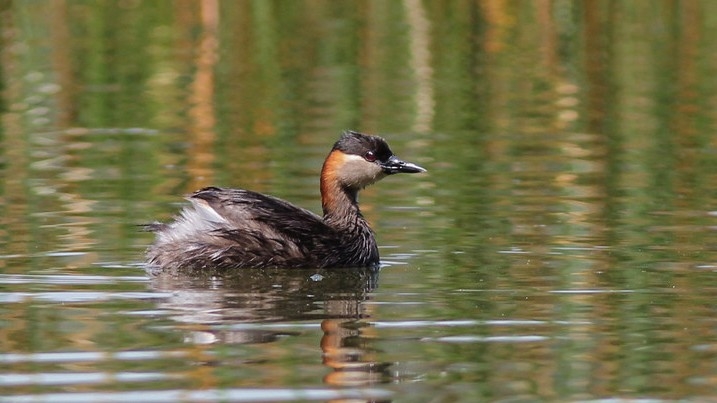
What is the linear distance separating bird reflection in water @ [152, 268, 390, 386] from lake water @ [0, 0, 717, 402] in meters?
0.02

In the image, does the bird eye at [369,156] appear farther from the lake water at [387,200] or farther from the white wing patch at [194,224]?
the white wing patch at [194,224]

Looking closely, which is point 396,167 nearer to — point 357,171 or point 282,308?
point 357,171

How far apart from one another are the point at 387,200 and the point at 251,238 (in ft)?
7.55

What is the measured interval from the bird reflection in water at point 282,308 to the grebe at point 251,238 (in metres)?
0.07

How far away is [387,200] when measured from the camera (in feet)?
35.0

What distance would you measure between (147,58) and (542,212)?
9507 millimetres

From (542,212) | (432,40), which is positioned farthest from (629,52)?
(542,212)

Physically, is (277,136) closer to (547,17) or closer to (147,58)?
(147,58)

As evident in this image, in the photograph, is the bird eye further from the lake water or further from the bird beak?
the lake water

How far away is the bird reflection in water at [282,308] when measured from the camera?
633cm

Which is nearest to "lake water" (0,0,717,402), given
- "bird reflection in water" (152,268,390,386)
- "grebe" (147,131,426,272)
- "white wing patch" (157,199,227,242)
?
"bird reflection in water" (152,268,390,386)

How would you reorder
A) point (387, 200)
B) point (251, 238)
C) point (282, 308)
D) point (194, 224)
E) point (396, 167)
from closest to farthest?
point (282, 308) → point (251, 238) → point (194, 224) → point (396, 167) → point (387, 200)

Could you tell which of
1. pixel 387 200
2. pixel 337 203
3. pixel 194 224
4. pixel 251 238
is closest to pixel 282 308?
pixel 251 238

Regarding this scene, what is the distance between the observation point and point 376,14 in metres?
21.9
